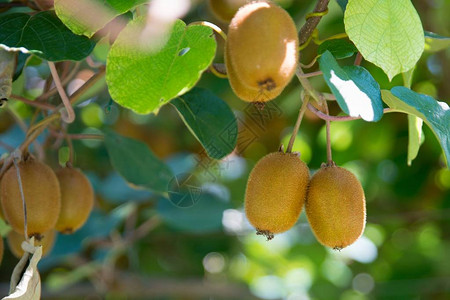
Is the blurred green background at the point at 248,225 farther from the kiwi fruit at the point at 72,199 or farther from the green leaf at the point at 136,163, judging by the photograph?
the kiwi fruit at the point at 72,199

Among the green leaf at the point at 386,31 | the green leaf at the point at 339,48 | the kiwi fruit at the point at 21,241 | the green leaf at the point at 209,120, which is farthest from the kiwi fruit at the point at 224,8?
the kiwi fruit at the point at 21,241

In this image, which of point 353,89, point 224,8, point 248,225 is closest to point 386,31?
point 353,89

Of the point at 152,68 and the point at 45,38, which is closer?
the point at 152,68

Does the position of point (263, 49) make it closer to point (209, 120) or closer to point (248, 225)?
point (209, 120)

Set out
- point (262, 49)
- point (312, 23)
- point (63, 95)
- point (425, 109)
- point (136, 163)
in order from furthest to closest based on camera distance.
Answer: point (136, 163) < point (63, 95) < point (312, 23) < point (425, 109) < point (262, 49)

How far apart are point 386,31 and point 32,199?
0.63 meters

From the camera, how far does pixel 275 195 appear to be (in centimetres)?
107

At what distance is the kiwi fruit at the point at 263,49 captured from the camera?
900 mm

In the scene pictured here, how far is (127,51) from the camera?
3.35 ft

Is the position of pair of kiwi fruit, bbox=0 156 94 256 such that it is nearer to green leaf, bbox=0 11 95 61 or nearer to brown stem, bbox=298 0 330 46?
green leaf, bbox=0 11 95 61

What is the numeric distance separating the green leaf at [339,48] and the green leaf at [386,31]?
4.6 inches

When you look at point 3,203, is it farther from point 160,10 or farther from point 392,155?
point 392,155

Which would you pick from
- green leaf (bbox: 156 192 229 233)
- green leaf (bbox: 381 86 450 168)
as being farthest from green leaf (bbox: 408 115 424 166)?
green leaf (bbox: 156 192 229 233)

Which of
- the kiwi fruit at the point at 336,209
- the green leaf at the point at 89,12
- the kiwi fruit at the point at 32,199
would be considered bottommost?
the kiwi fruit at the point at 32,199
